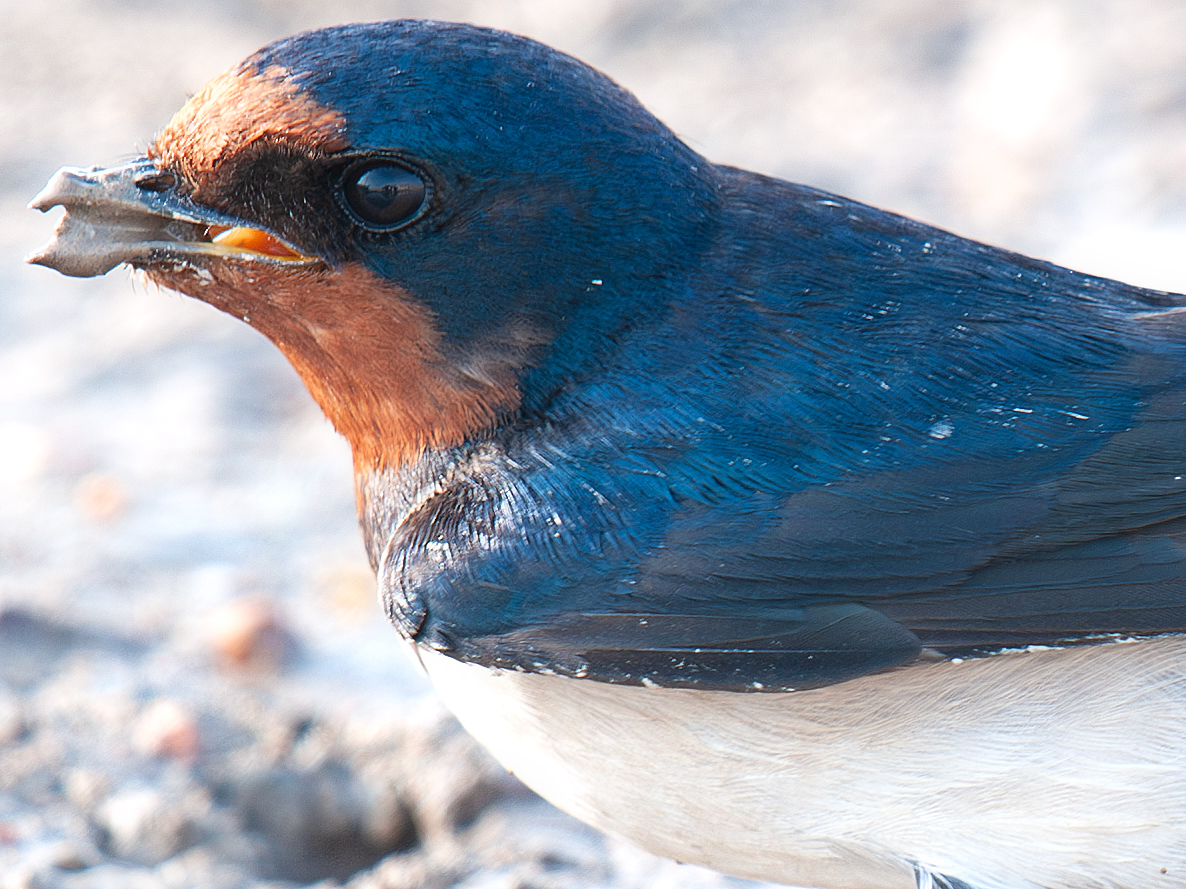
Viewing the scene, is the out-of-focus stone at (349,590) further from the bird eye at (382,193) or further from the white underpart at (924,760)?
the bird eye at (382,193)

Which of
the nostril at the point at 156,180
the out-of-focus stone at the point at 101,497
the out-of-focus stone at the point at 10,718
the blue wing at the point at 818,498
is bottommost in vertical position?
the out-of-focus stone at the point at 10,718

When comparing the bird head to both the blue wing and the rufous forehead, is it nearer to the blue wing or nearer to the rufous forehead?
the rufous forehead

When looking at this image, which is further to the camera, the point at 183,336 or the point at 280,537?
the point at 183,336

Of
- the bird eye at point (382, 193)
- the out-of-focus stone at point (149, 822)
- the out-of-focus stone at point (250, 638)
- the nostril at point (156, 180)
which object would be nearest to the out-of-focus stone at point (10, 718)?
the out-of-focus stone at point (149, 822)

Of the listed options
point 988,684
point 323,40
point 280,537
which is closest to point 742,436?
point 988,684

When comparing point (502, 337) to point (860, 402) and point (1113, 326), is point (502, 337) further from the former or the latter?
point (1113, 326)

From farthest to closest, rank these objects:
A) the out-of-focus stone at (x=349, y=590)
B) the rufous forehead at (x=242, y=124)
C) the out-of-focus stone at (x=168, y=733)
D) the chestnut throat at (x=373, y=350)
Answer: the out-of-focus stone at (x=349, y=590) < the out-of-focus stone at (x=168, y=733) < the chestnut throat at (x=373, y=350) < the rufous forehead at (x=242, y=124)

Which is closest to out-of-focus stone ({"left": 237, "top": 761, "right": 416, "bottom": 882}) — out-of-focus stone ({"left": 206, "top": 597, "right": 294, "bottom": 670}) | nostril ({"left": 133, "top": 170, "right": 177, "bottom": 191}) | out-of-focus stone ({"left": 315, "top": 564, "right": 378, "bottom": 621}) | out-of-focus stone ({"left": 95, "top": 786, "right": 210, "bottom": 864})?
out-of-focus stone ({"left": 95, "top": 786, "right": 210, "bottom": 864})

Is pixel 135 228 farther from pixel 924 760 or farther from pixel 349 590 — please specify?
pixel 349 590
